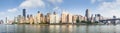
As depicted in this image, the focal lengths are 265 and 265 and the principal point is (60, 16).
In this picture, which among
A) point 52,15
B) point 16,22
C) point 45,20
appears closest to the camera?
point 45,20

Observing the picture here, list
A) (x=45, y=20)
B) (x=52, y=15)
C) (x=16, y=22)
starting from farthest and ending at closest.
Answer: (x=16, y=22) < (x=52, y=15) < (x=45, y=20)

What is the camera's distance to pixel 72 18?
75.3 m

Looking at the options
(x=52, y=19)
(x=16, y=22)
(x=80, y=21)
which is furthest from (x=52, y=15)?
(x=16, y=22)

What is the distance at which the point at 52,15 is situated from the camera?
7612cm

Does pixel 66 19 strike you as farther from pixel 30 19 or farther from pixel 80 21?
pixel 30 19

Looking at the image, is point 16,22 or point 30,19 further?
point 16,22

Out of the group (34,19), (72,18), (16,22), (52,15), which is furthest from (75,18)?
(16,22)

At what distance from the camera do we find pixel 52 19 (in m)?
73.6

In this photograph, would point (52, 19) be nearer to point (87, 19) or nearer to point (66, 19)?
point (66, 19)

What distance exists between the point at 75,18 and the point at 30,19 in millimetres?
13040

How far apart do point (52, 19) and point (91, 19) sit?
11836 mm

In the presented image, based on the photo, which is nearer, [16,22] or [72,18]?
[72,18]

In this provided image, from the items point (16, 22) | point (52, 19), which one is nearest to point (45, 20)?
point (52, 19)

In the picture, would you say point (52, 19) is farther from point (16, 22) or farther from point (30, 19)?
point (16, 22)
